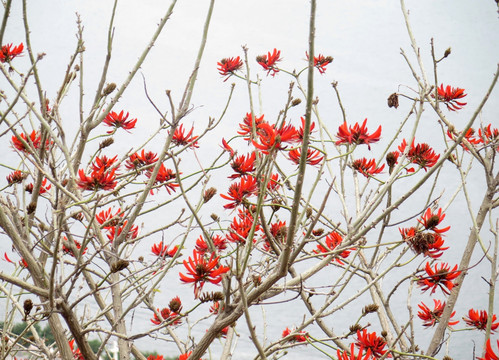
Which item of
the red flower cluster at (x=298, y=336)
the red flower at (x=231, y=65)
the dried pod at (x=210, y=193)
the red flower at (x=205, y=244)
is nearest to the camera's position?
the red flower cluster at (x=298, y=336)

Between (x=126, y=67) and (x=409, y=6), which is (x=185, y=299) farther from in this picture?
(x=409, y=6)

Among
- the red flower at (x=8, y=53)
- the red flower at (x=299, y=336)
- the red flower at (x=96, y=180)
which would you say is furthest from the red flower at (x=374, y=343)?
the red flower at (x=8, y=53)

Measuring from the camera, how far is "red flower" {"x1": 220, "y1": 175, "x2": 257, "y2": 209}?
0.75 m

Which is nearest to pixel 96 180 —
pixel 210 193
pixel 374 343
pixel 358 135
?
pixel 210 193

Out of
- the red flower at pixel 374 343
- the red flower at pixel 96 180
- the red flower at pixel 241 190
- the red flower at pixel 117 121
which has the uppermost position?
the red flower at pixel 117 121

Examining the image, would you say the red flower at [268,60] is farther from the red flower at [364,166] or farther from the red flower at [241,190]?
the red flower at [241,190]

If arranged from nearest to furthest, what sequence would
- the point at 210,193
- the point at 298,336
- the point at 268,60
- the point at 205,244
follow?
the point at 210,193, the point at 205,244, the point at 298,336, the point at 268,60

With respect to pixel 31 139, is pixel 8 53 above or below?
above

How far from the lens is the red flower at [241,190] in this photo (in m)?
0.75

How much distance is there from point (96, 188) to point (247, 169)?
0.23 metres

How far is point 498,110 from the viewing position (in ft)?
8.97

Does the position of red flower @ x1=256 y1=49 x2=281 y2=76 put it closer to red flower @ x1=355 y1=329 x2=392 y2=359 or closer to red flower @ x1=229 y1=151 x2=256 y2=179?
red flower @ x1=229 y1=151 x2=256 y2=179

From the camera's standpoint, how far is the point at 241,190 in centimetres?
75

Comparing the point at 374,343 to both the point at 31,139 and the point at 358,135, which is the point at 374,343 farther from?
the point at 31,139
